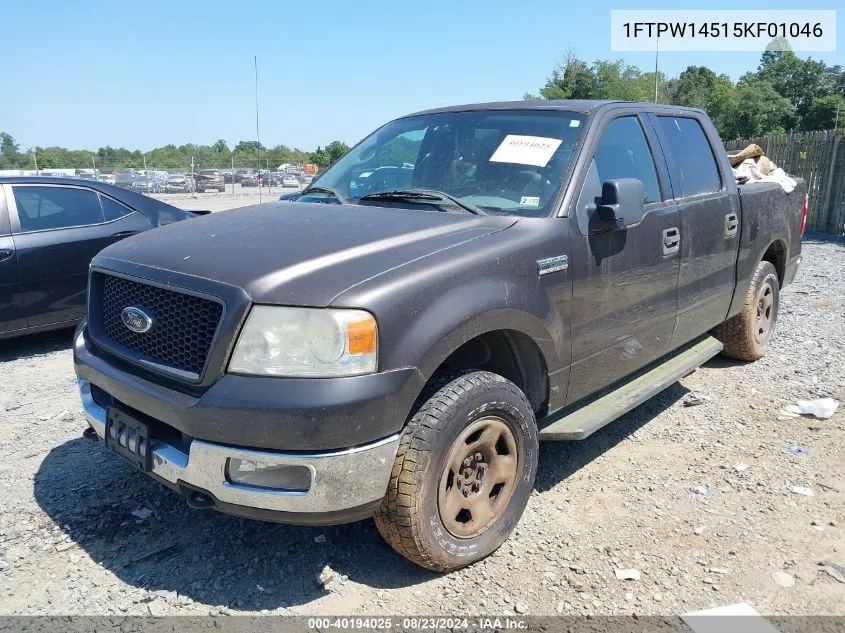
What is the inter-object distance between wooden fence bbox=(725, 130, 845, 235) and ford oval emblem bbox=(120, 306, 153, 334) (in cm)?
1436

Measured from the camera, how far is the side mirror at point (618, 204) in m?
3.13

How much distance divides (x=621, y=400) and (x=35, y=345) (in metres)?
5.46

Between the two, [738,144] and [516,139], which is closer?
[516,139]

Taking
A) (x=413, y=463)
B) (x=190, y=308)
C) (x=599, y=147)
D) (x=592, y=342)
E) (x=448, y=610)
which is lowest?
(x=448, y=610)

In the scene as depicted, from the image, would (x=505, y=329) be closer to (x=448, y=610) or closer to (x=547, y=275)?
(x=547, y=275)

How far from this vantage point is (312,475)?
90.4 inches

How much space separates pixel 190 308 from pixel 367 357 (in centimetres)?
72

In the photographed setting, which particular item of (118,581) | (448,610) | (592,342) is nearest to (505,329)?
(592,342)

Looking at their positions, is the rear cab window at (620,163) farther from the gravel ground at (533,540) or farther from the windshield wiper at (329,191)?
the gravel ground at (533,540)

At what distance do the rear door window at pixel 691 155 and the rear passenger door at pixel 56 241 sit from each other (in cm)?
480

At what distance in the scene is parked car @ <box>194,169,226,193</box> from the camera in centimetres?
3806

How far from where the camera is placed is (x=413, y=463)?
8.00ft

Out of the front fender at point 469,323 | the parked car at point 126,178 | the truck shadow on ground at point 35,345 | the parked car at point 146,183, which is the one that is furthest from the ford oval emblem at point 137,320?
the parked car at point 146,183

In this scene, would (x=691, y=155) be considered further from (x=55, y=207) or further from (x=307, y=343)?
(x=55, y=207)
